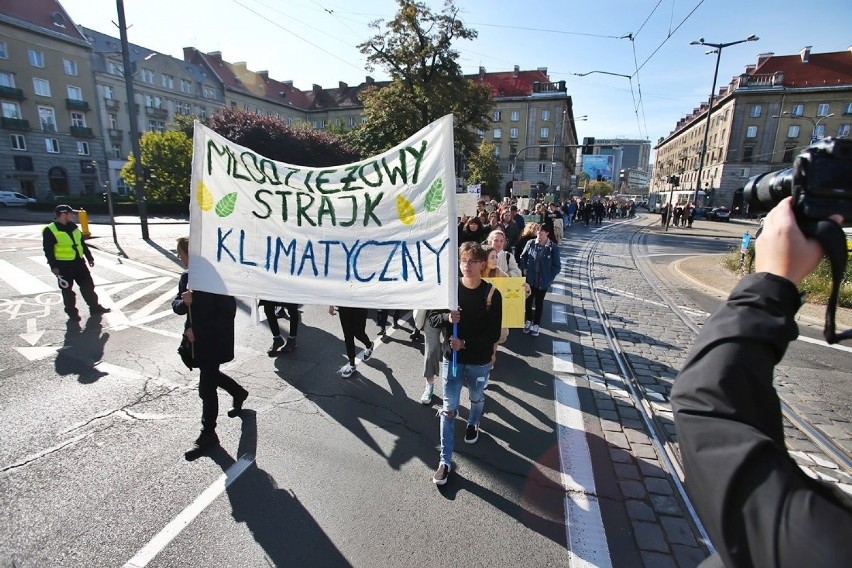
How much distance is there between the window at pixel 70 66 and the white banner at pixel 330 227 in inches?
2208

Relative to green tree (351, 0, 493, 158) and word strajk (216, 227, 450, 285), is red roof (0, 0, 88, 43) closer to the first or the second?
green tree (351, 0, 493, 158)

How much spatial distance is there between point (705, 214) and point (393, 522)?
52540 mm

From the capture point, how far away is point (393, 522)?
2.88 m

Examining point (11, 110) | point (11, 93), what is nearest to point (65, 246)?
point (11, 93)

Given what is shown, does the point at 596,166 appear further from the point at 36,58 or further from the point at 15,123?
the point at 15,123

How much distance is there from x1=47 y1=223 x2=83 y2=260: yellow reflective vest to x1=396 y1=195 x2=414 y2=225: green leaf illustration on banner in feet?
23.5

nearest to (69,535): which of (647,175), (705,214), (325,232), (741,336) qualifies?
(325,232)

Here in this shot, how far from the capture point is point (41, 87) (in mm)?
41156

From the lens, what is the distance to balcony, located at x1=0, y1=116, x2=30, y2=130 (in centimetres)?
3897

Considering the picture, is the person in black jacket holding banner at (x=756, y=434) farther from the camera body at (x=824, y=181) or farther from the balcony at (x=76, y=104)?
the balcony at (x=76, y=104)

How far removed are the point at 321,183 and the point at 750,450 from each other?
3.20 meters

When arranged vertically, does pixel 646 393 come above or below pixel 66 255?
below

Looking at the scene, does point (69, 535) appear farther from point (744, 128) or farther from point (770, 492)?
point (744, 128)

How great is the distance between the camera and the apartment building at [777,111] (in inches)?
2056
